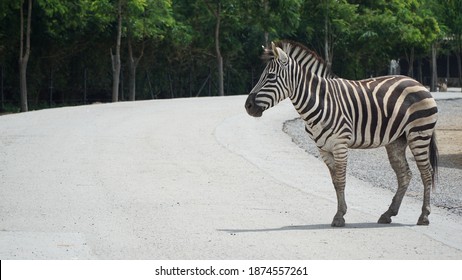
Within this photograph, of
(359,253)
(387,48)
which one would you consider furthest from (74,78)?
(359,253)

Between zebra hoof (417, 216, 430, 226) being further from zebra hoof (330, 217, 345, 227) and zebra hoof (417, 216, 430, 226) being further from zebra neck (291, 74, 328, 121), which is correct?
zebra neck (291, 74, 328, 121)

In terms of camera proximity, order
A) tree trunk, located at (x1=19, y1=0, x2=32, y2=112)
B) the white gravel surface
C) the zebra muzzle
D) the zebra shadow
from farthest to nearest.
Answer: tree trunk, located at (x1=19, y1=0, x2=32, y2=112) → the zebra muzzle → the zebra shadow → the white gravel surface

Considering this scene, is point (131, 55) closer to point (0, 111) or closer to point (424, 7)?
point (0, 111)

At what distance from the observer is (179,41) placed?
5088 cm

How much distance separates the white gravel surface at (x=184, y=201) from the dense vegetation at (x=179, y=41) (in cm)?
1306

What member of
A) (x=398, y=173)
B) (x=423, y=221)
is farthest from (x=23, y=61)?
(x=423, y=221)

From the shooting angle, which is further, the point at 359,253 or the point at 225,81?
the point at 225,81

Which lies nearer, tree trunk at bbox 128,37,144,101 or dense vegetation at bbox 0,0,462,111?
dense vegetation at bbox 0,0,462,111

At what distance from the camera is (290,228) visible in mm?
13250

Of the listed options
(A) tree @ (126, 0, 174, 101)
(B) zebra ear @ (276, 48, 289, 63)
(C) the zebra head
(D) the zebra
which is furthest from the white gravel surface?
(A) tree @ (126, 0, 174, 101)

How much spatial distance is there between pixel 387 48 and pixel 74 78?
85.6 ft

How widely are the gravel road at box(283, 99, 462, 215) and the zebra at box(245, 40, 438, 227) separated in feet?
5.66

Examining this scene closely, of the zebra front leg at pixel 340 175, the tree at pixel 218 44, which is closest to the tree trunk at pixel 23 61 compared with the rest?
the tree at pixel 218 44

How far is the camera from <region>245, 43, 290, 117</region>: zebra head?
13469 millimetres
